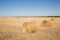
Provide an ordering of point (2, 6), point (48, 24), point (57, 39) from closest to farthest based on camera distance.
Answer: point (57, 39) < point (2, 6) < point (48, 24)

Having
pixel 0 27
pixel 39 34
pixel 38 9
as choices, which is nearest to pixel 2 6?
pixel 0 27

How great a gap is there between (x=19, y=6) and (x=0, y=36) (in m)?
0.62

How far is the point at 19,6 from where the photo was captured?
8.42ft

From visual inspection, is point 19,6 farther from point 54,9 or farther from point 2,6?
point 54,9

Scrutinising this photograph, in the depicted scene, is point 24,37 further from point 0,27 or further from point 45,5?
point 45,5

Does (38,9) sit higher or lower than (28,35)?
higher

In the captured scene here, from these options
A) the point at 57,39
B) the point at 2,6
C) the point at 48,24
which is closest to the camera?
the point at 57,39

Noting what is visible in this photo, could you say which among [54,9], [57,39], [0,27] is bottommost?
[57,39]

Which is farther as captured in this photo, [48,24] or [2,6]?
[48,24]

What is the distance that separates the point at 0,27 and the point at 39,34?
0.72 metres

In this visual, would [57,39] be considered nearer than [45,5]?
Yes

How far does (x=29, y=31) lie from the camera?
2611 millimetres

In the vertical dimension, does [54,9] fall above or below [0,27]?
above

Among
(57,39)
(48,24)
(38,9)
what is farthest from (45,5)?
(48,24)
